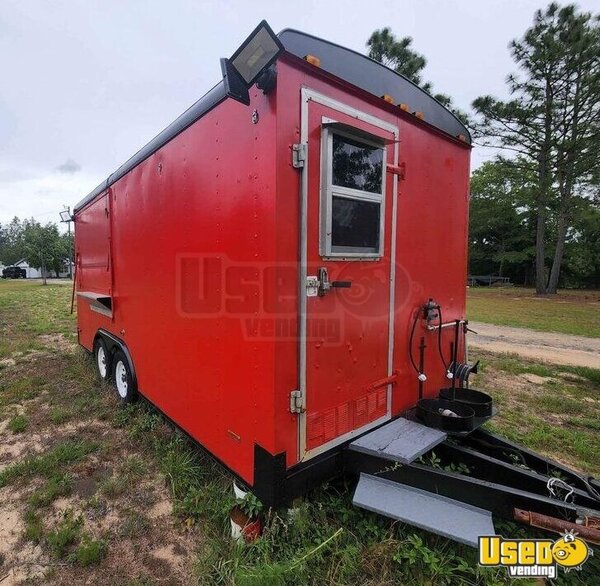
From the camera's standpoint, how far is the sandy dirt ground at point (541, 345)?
720 cm

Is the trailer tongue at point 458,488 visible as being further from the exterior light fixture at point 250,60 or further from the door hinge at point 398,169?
the exterior light fixture at point 250,60

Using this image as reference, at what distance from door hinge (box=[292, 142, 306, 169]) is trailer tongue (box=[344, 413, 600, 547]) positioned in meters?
1.82

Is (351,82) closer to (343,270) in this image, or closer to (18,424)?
(343,270)

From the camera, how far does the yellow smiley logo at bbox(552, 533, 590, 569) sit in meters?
1.90

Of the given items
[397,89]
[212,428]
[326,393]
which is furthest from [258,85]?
[212,428]

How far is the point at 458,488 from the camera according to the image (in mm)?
2154

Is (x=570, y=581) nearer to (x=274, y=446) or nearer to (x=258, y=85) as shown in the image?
(x=274, y=446)

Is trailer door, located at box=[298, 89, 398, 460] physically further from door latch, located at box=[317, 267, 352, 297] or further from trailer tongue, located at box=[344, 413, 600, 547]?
trailer tongue, located at box=[344, 413, 600, 547]

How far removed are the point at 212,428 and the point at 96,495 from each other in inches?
46.9

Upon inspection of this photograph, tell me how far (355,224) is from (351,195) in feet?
0.61

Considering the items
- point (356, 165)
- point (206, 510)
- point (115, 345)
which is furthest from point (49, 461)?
point (356, 165)

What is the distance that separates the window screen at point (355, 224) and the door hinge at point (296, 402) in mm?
915

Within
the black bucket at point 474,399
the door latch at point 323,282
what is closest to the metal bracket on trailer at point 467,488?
the black bucket at point 474,399

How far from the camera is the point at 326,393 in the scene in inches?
93.4
